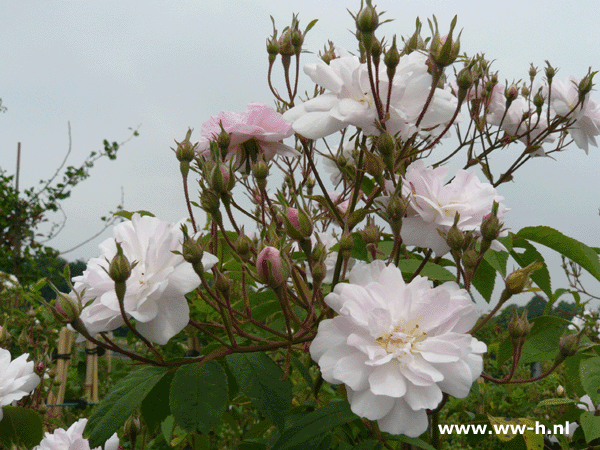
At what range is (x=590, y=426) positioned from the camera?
1.11 meters

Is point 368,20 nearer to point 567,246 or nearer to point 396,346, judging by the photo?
point 396,346

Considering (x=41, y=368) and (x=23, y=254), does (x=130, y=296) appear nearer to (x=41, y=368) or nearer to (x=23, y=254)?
(x=41, y=368)

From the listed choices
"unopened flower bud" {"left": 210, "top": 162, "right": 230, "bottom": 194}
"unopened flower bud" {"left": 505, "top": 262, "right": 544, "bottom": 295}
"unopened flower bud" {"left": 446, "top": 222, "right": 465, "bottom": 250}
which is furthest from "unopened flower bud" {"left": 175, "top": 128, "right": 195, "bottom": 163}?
"unopened flower bud" {"left": 505, "top": 262, "right": 544, "bottom": 295}

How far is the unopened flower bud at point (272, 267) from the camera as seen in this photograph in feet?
2.29

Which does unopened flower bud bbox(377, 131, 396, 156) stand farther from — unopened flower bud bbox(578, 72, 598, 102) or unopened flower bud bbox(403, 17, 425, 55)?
unopened flower bud bbox(578, 72, 598, 102)

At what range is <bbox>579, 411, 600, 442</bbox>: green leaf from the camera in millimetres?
1075

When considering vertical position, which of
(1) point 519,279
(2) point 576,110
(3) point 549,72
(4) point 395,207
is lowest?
(1) point 519,279

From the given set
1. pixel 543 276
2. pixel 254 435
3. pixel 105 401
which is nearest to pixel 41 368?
pixel 254 435

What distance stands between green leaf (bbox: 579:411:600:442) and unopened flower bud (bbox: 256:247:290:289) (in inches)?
31.4

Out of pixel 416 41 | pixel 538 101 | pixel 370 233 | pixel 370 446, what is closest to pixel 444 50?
pixel 416 41

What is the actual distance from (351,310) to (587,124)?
111 centimetres

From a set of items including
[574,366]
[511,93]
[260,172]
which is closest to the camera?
[260,172]

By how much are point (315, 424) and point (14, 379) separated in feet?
2.66

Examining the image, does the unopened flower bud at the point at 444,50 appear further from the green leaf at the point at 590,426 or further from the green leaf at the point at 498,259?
the green leaf at the point at 590,426
